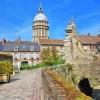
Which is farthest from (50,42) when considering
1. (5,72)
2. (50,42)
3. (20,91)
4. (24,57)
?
(20,91)

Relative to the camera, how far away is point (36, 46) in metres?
69.7

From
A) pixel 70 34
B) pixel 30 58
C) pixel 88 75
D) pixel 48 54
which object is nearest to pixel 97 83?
pixel 88 75

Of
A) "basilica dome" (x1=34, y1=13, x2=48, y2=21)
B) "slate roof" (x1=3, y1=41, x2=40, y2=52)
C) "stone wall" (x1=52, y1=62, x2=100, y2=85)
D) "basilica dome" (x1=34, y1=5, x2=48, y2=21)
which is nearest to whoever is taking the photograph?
"stone wall" (x1=52, y1=62, x2=100, y2=85)

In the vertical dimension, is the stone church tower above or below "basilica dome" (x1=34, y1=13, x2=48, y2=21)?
below

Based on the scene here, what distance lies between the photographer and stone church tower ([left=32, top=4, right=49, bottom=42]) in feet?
313

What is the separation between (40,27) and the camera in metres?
97.1

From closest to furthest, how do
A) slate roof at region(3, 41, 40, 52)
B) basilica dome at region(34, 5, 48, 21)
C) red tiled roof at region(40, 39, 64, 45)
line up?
slate roof at region(3, 41, 40, 52) < red tiled roof at region(40, 39, 64, 45) < basilica dome at region(34, 5, 48, 21)

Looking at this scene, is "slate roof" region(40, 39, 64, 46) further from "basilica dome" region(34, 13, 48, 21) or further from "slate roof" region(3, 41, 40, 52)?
"basilica dome" region(34, 13, 48, 21)

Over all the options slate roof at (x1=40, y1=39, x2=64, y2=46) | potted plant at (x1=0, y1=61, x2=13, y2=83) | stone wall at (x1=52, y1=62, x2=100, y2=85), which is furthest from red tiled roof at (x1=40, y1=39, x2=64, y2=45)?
potted plant at (x1=0, y1=61, x2=13, y2=83)

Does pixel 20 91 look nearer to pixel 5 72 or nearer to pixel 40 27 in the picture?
pixel 5 72

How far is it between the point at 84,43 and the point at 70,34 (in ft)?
151

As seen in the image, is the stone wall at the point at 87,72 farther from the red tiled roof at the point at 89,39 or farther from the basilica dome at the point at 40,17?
the basilica dome at the point at 40,17

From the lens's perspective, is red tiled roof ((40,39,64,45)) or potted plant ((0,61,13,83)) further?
red tiled roof ((40,39,64,45))

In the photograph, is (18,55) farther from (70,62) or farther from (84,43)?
(70,62)
